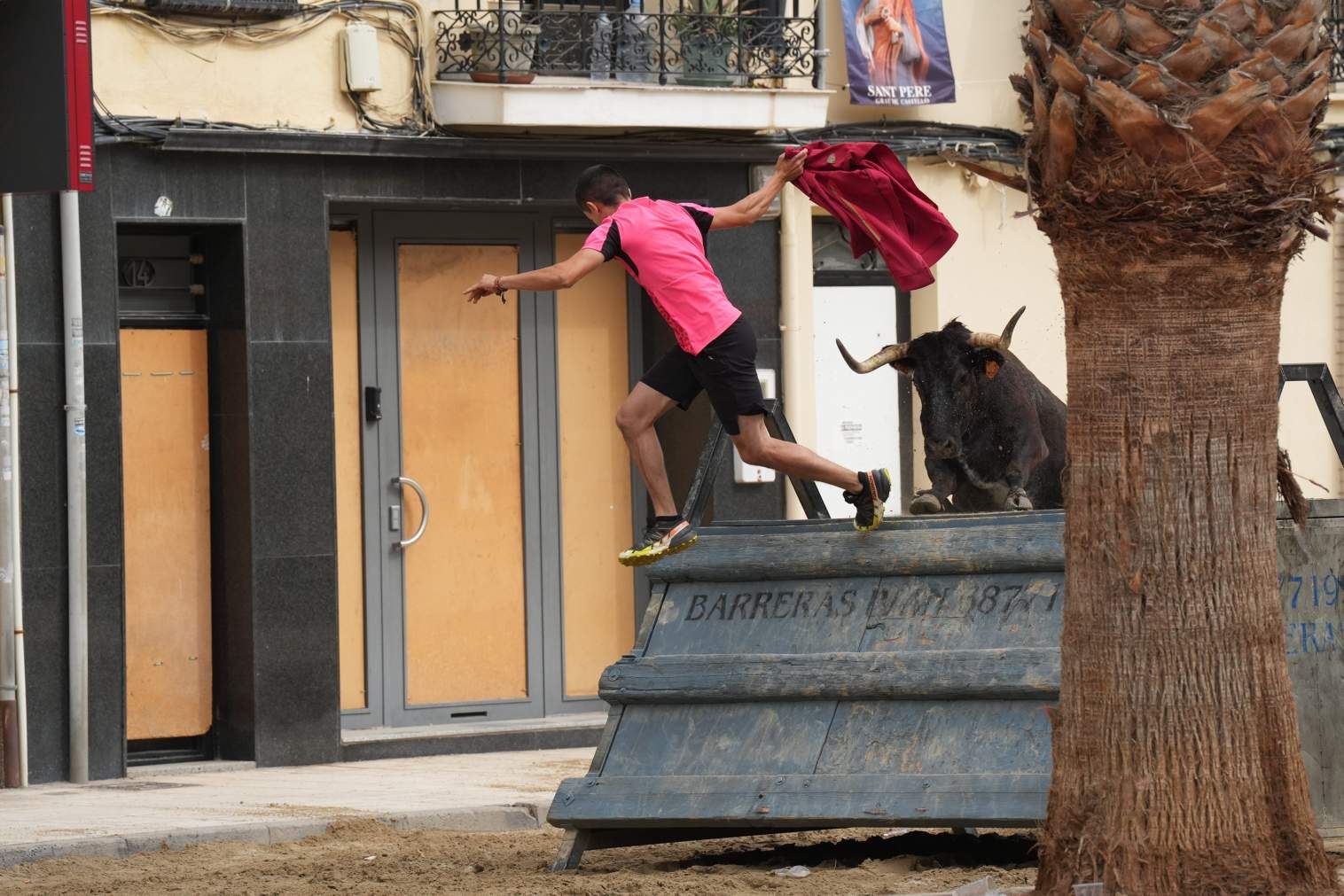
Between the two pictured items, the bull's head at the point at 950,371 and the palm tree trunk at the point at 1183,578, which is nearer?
the palm tree trunk at the point at 1183,578

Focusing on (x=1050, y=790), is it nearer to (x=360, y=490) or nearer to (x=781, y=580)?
(x=781, y=580)

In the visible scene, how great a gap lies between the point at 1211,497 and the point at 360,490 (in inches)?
353

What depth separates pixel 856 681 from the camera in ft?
27.5

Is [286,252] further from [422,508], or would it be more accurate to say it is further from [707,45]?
[707,45]

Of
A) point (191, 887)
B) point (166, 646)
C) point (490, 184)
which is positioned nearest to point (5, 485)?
point (166, 646)

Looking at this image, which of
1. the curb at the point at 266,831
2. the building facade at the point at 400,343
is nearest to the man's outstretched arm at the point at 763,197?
the curb at the point at 266,831

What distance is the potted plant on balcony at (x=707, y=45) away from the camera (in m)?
14.8

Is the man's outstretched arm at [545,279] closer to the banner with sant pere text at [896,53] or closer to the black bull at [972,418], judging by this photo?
the black bull at [972,418]

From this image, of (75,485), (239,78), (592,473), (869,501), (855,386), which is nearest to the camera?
(869,501)

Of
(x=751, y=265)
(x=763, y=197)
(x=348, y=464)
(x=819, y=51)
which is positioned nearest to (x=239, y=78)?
(x=348, y=464)

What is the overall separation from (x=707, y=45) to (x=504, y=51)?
1384 mm

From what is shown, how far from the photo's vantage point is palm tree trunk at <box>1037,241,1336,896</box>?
636 cm

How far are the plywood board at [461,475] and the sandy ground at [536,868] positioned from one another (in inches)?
178

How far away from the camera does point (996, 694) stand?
26.8ft
